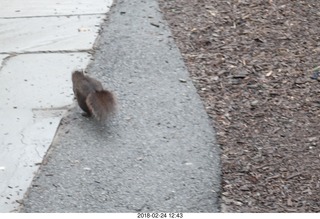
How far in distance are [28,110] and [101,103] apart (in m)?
0.66

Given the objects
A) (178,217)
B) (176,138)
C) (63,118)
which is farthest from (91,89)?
(178,217)

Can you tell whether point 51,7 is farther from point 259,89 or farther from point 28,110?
point 259,89

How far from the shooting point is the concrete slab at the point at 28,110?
4843 mm

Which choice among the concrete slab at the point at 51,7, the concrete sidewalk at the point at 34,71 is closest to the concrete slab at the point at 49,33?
the concrete sidewalk at the point at 34,71

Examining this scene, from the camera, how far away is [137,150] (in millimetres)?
5078

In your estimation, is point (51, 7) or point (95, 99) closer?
point (95, 99)

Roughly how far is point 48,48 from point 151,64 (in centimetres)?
100

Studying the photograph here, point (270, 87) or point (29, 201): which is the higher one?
point (29, 201)

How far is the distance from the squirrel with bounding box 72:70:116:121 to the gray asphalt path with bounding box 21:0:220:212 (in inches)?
4.3

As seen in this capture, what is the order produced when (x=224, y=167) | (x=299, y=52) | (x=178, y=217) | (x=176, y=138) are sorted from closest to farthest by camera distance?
(x=178, y=217) < (x=224, y=167) < (x=176, y=138) < (x=299, y=52)

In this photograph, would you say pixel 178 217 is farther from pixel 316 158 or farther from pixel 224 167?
pixel 316 158

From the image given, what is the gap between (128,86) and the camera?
6.04m

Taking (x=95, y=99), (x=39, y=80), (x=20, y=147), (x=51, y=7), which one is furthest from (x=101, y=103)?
(x=51, y=7)

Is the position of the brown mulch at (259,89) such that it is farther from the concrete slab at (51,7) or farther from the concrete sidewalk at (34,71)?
the concrete sidewalk at (34,71)
